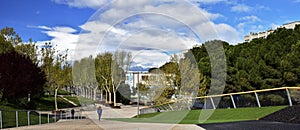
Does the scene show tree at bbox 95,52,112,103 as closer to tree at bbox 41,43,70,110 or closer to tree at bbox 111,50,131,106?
tree at bbox 111,50,131,106

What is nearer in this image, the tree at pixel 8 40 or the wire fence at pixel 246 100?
the wire fence at pixel 246 100

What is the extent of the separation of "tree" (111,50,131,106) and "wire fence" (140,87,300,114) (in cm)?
1118

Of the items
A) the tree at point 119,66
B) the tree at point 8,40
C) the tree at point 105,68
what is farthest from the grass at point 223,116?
the tree at point 8,40

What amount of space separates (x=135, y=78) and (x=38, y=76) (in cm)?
2709

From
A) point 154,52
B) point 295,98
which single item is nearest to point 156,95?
point 295,98

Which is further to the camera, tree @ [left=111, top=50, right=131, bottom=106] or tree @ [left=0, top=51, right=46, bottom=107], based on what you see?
tree @ [left=0, top=51, right=46, bottom=107]

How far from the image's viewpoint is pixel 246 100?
22.8 meters

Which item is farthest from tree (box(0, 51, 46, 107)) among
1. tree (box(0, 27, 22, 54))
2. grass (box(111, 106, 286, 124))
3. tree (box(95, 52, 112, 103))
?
tree (box(95, 52, 112, 103))

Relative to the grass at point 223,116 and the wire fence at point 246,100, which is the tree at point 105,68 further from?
the wire fence at point 246,100

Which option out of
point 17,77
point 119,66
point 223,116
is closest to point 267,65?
point 223,116

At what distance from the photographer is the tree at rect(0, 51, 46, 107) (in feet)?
104

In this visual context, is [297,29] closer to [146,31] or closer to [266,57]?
[266,57]

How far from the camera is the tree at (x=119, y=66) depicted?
10.9m

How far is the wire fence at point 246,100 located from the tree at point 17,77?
14005 mm
